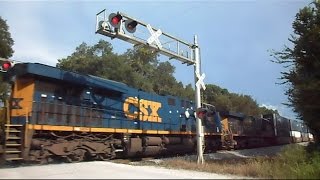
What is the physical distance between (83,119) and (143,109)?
4904 millimetres

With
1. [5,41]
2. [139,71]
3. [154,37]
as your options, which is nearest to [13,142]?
[154,37]

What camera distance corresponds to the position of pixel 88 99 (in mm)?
16703

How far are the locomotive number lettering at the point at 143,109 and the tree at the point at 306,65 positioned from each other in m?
7.52

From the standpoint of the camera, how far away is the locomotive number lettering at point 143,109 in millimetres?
18844

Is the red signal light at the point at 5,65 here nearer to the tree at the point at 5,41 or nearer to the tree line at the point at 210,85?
the tree line at the point at 210,85

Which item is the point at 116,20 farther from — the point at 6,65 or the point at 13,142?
the point at 13,142

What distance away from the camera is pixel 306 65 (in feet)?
54.4

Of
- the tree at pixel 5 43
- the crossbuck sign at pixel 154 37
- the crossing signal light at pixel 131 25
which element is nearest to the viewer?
the crossing signal light at pixel 131 25

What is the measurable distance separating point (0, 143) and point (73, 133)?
2.87 meters

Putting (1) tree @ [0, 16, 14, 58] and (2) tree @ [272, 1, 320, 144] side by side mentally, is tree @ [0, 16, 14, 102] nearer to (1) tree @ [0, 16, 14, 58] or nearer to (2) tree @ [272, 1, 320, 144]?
(1) tree @ [0, 16, 14, 58]

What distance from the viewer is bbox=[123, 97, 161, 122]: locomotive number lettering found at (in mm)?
18844

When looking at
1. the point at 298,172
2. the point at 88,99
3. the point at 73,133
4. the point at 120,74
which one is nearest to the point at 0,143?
the point at 73,133

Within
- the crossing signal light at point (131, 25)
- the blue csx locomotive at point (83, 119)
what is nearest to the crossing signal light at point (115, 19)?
the crossing signal light at point (131, 25)

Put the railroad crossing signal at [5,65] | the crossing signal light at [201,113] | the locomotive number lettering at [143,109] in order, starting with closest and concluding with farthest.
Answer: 1. the railroad crossing signal at [5,65]
2. the crossing signal light at [201,113]
3. the locomotive number lettering at [143,109]
